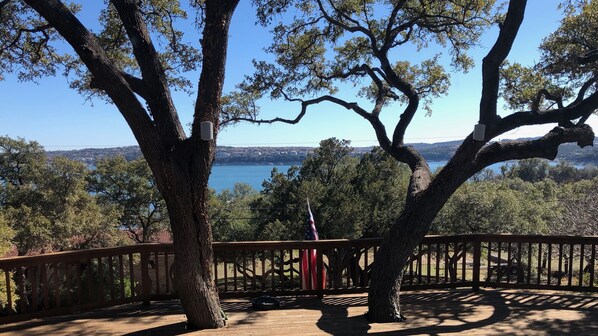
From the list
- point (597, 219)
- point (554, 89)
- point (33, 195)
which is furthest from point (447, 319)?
point (33, 195)

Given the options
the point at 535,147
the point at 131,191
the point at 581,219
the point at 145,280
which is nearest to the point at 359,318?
the point at 145,280

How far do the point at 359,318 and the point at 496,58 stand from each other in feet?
11.3

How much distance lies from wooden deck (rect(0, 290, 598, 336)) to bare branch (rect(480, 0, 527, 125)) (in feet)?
7.61

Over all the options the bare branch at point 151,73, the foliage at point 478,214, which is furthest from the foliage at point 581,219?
the bare branch at point 151,73

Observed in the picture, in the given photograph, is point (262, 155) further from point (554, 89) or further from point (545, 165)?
point (545, 165)

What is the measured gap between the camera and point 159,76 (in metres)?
3.90

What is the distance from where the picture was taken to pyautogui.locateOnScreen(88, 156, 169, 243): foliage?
926 inches

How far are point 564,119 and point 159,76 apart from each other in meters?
4.67

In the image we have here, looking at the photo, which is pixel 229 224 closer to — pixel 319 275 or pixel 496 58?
pixel 319 275

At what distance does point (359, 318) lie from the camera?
4.55 meters

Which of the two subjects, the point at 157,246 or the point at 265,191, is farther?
the point at 265,191

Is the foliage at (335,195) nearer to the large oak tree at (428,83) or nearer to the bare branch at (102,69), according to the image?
the large oak tree at (428,83)

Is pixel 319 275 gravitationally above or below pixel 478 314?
above

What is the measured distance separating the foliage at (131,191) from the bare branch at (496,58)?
2160cm
